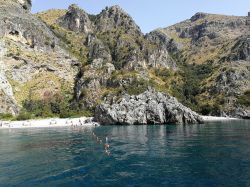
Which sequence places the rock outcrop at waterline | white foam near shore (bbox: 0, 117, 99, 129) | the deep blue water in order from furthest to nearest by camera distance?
the rock outcrop at waterline
white foam near shore (bbox: 0, 117, 99, 129)
the deep blue water

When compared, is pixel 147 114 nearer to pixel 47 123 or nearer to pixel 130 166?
pixel 47 123

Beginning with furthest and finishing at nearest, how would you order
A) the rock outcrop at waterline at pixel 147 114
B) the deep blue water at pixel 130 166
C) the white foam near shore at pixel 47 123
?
the rock outcrop at waterline at pixel 147 114
the white foam near shore at pixel 47 123
the deep blue water at pixel 130 166

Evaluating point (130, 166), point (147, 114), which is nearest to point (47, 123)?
point (147, 114)

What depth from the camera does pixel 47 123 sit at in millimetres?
163875

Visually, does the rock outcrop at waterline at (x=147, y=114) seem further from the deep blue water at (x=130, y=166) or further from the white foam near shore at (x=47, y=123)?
the deep blue water at (x=130, y=166)

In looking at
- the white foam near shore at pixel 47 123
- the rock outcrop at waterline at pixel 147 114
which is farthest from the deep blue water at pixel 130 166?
the white foam near shore at pixel 47 123

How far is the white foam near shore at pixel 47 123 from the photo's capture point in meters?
155

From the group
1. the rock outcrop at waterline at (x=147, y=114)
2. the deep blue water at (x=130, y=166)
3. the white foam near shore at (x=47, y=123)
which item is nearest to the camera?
the deep blue water at (x=130, y=166)

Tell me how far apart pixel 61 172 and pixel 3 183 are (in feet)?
26.6

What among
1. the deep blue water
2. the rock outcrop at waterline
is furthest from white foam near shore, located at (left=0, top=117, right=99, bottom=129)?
the deep blue water

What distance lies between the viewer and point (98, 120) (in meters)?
161

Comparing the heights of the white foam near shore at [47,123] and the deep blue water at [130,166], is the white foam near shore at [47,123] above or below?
above

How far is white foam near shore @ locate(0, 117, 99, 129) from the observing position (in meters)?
155

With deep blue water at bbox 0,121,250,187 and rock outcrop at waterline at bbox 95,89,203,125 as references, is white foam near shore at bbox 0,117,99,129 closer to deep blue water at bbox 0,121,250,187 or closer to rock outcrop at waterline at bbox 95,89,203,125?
rock outcrop at waterline at bbox 95,89,203,125
